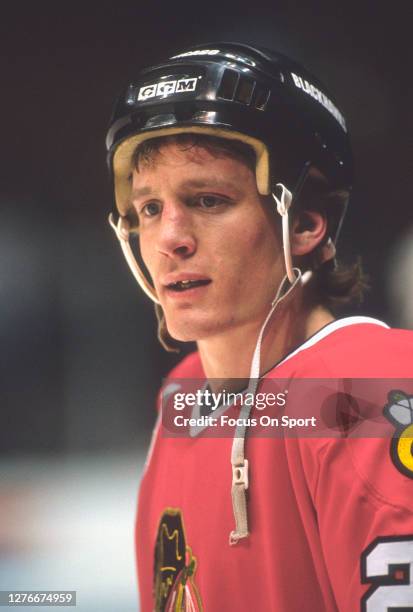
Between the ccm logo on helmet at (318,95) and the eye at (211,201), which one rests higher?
the ccm logo on helmet at (318,95)

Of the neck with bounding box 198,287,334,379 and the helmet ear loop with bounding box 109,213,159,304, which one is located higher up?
the helmet ear loop with bounding box 109,213,159,304

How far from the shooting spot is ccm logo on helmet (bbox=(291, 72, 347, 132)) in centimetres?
144

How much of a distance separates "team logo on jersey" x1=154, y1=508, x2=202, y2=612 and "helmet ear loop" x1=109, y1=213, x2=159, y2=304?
Answer: 0.45 m

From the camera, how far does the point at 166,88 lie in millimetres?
1392

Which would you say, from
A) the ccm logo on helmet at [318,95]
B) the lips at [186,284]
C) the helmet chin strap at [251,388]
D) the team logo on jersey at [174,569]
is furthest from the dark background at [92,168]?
the team logo on jersey at [174,569]

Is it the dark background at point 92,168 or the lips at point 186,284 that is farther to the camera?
the dark background at point 92,168

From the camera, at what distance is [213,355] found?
60.6 inches

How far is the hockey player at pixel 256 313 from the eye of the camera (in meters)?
1.16

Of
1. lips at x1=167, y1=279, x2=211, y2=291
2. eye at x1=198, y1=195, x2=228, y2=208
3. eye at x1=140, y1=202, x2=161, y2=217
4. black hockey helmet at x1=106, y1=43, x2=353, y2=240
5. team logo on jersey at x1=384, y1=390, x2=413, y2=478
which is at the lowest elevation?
team logo on jersey at x1=384, y1=390, x2=413, y2=478

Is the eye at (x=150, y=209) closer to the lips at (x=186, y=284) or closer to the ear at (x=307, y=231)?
the lips at (x=186, y=284)

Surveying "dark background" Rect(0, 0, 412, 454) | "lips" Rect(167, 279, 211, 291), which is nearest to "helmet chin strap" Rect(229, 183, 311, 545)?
"lips" Rect(167, 279, 211, 291)

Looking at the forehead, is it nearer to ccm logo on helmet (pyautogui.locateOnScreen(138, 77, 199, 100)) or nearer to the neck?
ccm logo on helmet (pyautogui.locateOnScreen(138, 77, 199, 100))

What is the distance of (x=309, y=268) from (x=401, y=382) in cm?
41

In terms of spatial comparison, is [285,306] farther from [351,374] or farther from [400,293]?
[400,293]
